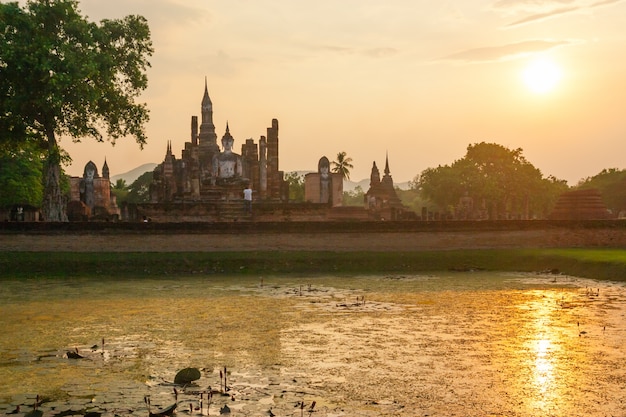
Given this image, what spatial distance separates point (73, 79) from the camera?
87.0 ft

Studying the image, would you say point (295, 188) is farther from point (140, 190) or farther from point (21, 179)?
point (21, 179)

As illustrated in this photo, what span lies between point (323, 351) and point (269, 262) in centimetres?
1347

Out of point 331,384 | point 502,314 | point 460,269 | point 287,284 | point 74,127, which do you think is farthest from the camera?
point 74,127

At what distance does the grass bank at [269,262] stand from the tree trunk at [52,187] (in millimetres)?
4970

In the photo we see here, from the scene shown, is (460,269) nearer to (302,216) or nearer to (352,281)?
(352,281)

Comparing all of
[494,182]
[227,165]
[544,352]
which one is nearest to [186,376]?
[544,352]

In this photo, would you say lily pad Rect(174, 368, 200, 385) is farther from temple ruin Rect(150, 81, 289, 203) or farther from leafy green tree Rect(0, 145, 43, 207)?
leafy green tree Rect(0, 145, 43, 207)

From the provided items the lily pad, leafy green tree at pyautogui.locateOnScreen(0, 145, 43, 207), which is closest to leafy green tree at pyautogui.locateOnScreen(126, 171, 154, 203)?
leafy green tree at pyautogui.locateOnScreen(0, 145, 43, 207)

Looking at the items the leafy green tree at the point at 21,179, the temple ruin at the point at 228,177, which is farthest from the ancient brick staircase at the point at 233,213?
the leafy green tree at the point at 21,179

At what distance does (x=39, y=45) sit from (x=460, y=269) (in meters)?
15.4

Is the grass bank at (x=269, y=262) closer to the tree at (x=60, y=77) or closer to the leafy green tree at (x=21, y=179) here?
the tree at (x=60, y=77)

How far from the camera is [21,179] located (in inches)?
1964

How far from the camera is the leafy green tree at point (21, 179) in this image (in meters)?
48.8

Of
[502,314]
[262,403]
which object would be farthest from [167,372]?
[502,314]
